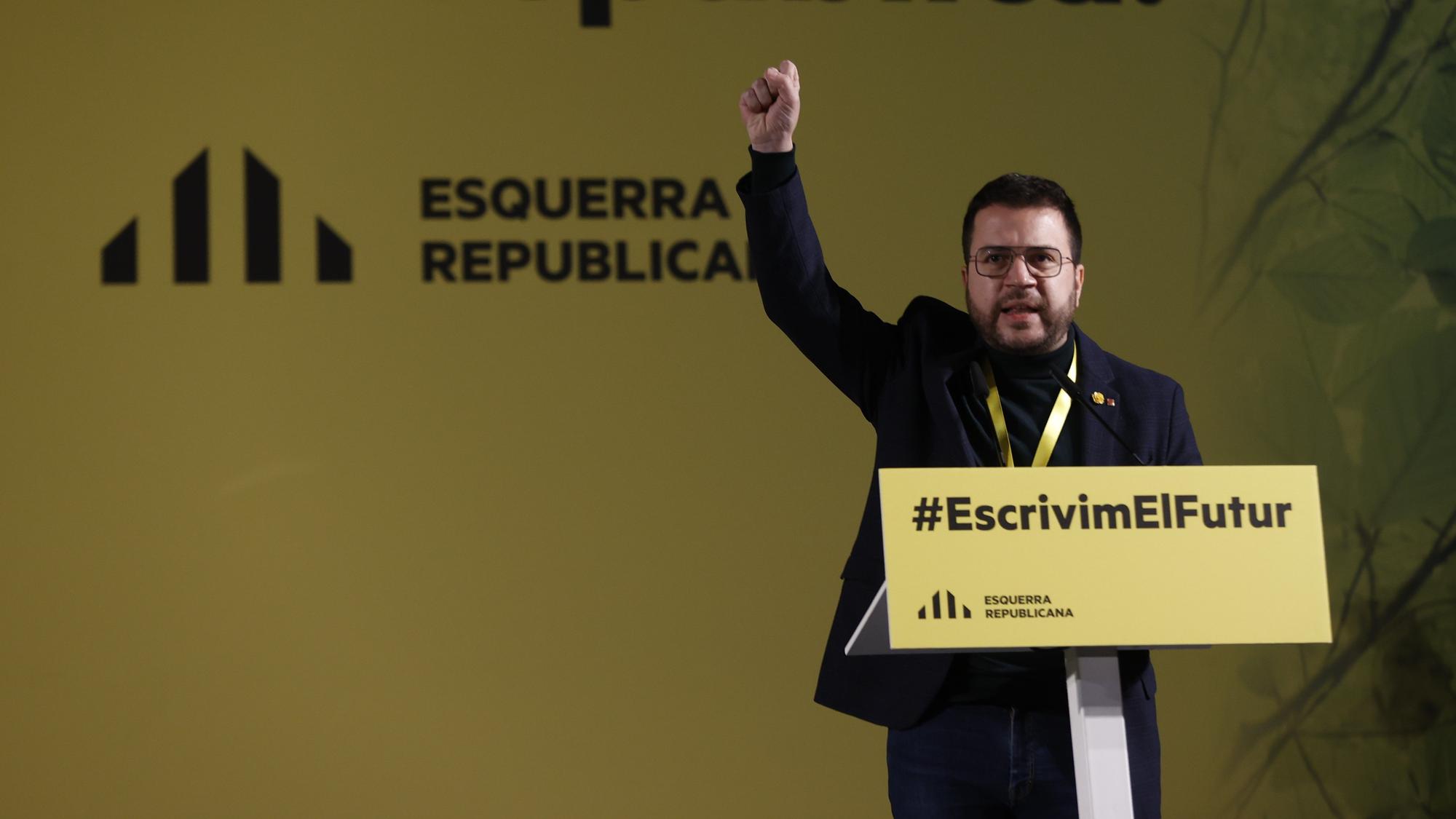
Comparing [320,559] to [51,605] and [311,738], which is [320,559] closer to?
[311,738]

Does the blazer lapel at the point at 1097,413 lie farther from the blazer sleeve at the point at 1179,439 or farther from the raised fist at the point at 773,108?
the raised fist at the point at 773,108

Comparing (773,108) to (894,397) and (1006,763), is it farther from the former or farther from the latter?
(1006,763)

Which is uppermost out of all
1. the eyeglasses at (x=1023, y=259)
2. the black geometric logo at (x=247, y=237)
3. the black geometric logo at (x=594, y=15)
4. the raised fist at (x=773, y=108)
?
the black geometric logo at (x=594, y=15)

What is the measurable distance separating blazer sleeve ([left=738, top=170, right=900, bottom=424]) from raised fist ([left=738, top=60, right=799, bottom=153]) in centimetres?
6

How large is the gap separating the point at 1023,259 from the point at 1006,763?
0.63m

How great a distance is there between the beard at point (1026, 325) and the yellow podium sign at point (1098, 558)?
491 mm

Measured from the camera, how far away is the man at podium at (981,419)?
1696 millimetres

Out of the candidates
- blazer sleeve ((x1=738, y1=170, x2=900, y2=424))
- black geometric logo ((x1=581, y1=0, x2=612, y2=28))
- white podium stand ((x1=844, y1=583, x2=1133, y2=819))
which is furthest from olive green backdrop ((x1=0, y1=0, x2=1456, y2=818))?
white podium stand ((x1=844, y1=583, x2=1133, y2=819))

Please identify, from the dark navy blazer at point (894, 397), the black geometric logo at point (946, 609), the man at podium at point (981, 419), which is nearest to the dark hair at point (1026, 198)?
the man at podium at point (981, 419)

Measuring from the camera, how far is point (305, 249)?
11.6 ft

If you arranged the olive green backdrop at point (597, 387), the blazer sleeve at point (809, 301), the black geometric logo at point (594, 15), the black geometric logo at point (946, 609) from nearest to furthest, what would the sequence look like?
the black geometric logo at point (946, 609) < the blazer sleeve at point (809, 301) < the olive green backdrop at point (597, 387) < the black geometric logo at point (594, 15)

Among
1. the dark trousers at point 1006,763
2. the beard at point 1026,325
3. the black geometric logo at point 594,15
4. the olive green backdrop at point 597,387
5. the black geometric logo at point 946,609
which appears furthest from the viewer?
the black geometric logo at point 594,15

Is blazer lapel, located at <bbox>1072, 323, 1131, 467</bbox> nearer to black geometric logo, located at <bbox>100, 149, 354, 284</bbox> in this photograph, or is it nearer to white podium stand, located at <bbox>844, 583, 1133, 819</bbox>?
white podium stand, located at <bbox>844, 583, 1133, 819</bbox>

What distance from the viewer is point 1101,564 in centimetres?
132
